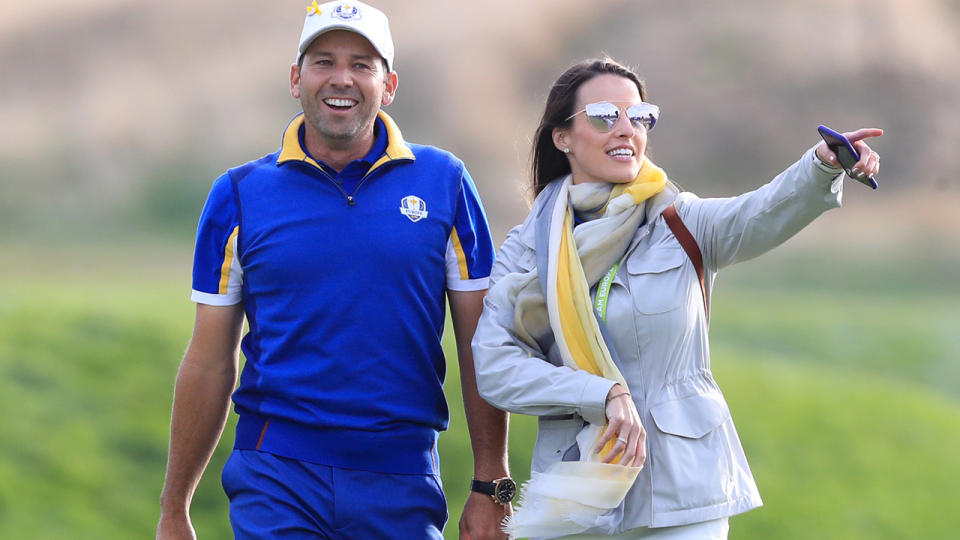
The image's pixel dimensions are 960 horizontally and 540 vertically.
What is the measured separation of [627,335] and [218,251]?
167 cm

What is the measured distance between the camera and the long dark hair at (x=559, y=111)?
190 inches

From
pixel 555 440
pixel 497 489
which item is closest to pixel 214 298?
pixel 497 489

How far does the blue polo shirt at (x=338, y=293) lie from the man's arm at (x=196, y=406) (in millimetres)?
111

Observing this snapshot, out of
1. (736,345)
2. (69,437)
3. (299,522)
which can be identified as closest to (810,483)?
(736,345)

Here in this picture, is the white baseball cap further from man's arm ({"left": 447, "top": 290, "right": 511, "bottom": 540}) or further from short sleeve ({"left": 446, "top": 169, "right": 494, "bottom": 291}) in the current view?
man's arm ({"left": 447, "top": 290, "right": 511, "bottom": 540})

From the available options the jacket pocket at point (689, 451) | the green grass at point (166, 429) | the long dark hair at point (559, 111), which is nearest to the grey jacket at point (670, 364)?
the jacket pocket at point (689, 451)

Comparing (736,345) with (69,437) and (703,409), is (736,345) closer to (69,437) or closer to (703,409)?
(69,437)

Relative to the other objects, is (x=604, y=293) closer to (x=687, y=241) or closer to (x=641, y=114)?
(x=687, y=241)

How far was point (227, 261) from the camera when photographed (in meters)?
5.02

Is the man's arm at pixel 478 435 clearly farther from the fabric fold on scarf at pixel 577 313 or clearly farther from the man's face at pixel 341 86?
the man's face at pixel 341 86

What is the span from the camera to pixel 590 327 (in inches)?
170

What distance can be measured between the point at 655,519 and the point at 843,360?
752 inches

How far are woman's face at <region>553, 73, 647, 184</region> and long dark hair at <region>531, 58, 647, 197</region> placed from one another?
0.11 feet

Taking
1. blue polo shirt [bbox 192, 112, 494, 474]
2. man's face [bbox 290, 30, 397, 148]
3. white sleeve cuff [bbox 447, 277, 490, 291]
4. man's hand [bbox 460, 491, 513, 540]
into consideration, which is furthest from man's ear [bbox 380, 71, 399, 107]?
man's hand [bbox 460, 491, 513, 540]
